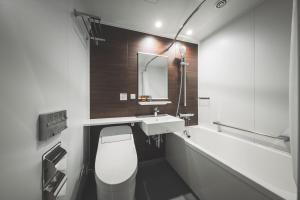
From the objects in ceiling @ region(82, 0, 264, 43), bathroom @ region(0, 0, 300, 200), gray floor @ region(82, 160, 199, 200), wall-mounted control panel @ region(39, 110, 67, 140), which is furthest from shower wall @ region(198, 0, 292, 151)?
wall-mounted control panel @ region(39, 110, 67, 140)

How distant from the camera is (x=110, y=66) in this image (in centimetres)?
171

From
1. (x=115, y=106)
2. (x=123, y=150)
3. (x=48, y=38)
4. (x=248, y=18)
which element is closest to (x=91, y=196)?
(x=123, y=150)

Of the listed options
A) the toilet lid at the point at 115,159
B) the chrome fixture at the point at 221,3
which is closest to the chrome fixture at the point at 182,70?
the chrome fixture at the point at 221,3

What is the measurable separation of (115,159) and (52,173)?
513 mm

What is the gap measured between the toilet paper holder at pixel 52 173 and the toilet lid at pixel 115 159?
28cm

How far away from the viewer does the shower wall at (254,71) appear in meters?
1.19

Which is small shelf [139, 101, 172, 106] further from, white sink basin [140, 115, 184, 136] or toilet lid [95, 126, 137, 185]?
toilet lid [95, 126, 137, 185]

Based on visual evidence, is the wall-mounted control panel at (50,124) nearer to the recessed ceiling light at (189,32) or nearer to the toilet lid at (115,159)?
the toilet lid at (115,159)

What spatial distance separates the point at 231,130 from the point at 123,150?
5.29ft

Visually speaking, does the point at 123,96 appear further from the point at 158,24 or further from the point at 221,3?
the point at 221,3

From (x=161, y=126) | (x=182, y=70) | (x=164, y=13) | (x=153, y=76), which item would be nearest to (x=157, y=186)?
(x=161, y=126)

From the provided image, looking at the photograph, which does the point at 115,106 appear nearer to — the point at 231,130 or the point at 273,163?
the point at 231,130

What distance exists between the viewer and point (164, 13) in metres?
1.52

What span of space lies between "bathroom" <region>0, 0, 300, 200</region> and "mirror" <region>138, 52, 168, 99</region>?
0.02 metres
